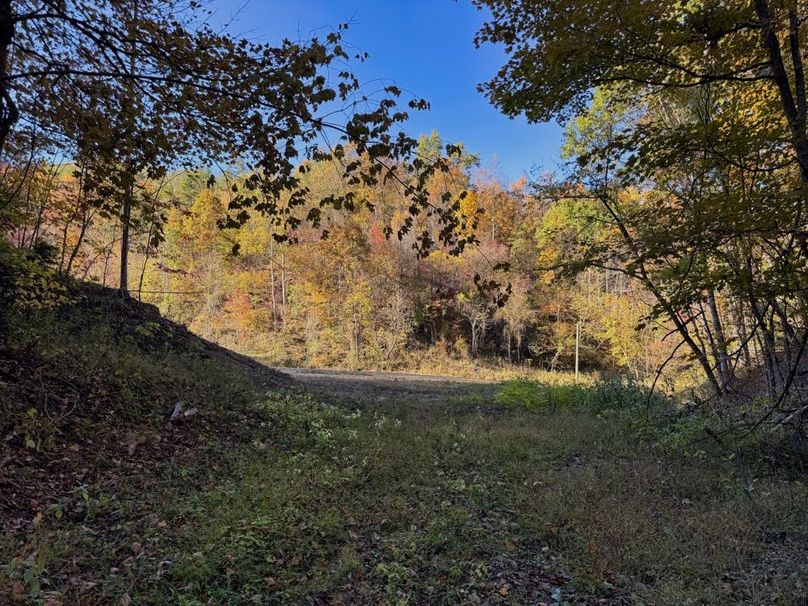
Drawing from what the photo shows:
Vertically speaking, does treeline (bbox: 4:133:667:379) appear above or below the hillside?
above

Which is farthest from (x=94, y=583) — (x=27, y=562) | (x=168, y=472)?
(x=168, y=472)

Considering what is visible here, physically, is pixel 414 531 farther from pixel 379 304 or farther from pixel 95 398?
pixel 379 304

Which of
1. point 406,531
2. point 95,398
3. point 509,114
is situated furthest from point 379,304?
point 406,531

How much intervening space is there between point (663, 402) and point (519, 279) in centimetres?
2043

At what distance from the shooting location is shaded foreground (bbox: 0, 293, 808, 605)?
12.0ft

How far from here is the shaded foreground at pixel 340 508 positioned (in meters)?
3.65

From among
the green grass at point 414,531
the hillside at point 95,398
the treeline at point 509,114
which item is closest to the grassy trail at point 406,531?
the green grass at point 414,531

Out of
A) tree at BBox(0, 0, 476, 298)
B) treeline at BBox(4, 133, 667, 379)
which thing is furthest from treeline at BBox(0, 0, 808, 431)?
treeline at BBox(4, 133, 667, 379)

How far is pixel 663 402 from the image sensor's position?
12.2 meters

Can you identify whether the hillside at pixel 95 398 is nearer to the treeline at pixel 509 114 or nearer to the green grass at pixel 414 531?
the green grass at pixel 414 531

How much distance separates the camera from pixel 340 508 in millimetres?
5145

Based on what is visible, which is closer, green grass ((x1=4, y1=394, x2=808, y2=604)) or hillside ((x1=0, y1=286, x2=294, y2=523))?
green grass ((x1=4, y1=394, x2=808, y2=604))

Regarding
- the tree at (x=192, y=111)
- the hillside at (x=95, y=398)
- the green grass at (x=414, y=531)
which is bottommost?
the green grass at (x=414, y=531)

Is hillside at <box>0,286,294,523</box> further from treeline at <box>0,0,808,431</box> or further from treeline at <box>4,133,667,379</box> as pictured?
treeline at <box>4,133,667,379</box>
